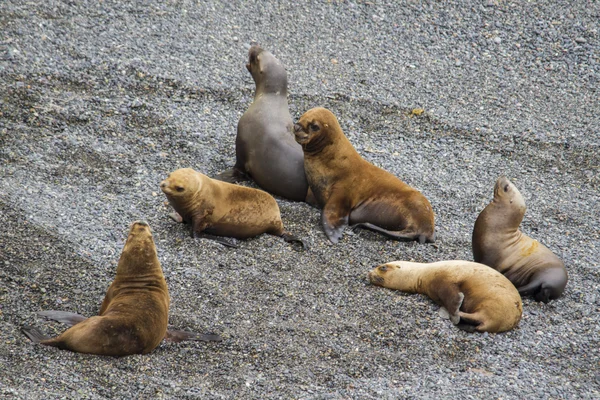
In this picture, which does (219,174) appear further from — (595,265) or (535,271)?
(595,265)

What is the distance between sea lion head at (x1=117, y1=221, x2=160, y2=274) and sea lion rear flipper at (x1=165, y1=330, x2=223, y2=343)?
476 millimetres

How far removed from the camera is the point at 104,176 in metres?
7.32

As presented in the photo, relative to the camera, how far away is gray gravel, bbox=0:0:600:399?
5055 mm

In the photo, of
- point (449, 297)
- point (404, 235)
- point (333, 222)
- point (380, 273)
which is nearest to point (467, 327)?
point (449, 297)

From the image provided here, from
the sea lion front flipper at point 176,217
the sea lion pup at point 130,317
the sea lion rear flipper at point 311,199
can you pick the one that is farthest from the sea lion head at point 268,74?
the sea lion pup at point 130,317

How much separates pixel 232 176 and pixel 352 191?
127cm

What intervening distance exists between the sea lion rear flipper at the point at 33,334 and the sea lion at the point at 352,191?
3.11 metres

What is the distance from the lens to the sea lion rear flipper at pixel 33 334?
469cm

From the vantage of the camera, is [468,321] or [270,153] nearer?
[468,321]

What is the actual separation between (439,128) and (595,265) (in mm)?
3079

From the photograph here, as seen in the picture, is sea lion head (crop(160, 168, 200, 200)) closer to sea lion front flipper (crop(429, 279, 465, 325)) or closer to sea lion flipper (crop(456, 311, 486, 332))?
sea lion front flipper (crop(429, 279, 465, 325))

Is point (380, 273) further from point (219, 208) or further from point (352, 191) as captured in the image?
point (219, 208)

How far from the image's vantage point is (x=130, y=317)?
Answer: 15.8 ft

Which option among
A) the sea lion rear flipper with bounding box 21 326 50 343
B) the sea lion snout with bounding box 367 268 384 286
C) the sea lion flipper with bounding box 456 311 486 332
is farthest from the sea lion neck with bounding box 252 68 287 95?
the sea lion rear flipper with bounding box 21 326 50 343
